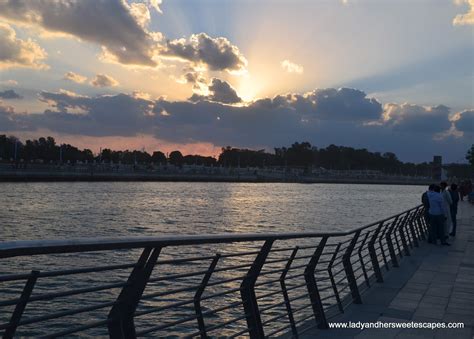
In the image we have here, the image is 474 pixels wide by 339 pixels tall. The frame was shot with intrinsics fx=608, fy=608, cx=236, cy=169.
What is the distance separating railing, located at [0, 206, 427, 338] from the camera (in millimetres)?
3371

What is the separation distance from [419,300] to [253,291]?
4785mm

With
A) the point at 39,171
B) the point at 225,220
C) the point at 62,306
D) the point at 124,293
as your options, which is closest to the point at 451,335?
the point at 124,293

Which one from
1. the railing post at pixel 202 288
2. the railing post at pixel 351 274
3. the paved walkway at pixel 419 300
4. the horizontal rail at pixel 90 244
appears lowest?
the paved walkway at pixel 419 300

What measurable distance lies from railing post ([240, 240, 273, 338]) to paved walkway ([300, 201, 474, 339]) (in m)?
1.40

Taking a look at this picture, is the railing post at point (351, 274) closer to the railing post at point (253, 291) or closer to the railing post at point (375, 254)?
the railing post at point (375, 254)

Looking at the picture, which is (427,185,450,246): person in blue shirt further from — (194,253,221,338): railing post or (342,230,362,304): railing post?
(194,253,221,338): railing post

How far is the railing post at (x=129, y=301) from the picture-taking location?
3.85 m

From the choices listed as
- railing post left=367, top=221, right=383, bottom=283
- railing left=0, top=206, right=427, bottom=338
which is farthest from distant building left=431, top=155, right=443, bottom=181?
railing post left=367, top=221, right=383, bottom=283

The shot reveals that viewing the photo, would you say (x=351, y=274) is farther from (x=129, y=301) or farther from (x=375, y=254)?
(x=129, y=301)

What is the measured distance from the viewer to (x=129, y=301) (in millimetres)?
3914

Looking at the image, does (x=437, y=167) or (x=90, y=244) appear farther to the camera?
(x=437, y=167)

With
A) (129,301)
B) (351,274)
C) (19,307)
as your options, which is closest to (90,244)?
(19,307)

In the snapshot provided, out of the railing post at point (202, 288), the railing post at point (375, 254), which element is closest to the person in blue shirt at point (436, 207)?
the railing post at point (375, 254)

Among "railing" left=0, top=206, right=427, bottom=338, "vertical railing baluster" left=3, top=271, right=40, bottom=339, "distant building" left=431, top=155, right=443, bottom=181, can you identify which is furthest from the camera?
"distant building" left=431, top=155, right=443, bottom=181
